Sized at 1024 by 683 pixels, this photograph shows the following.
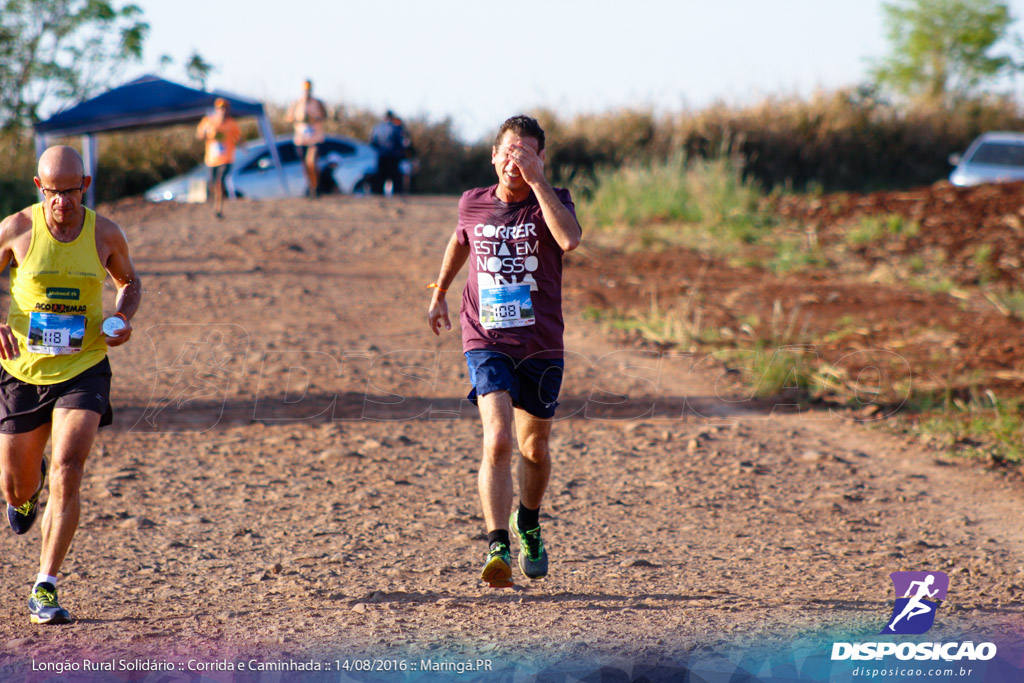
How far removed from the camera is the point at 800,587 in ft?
15.7

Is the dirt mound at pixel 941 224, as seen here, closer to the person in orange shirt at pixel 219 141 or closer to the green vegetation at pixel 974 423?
the green vegetation at pixel 974 423

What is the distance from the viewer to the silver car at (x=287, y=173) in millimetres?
19156

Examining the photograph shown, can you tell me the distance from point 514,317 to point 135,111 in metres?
14.1

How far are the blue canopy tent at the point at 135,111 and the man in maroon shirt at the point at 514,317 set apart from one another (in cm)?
1354

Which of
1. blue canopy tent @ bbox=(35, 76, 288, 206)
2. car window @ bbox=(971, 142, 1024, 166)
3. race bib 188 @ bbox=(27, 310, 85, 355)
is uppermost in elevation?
blue canopy tent @ bbox=(35, 76, 288, 206)

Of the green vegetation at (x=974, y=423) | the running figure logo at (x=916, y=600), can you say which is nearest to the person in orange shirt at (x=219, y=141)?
the green vegetation at (x=974, y=423)

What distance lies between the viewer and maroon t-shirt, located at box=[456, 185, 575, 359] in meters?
4.31

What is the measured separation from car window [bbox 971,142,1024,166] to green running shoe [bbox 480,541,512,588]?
58.2 ft

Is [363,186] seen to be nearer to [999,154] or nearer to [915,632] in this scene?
[999,154]

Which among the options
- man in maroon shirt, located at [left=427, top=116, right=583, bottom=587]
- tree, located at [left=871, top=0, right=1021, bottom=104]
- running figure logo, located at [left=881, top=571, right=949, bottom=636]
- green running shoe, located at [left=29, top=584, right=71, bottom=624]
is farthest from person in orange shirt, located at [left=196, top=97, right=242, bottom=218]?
tree, located at [left=871, top=0, right=1021, bottom=104]

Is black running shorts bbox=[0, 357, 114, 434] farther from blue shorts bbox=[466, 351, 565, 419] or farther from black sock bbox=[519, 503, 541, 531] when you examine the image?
black sock bbox=[519, 503, 541, 531]

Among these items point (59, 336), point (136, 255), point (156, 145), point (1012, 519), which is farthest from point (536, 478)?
point (156, 145)

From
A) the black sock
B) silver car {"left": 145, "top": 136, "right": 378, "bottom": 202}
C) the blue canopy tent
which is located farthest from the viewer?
silver car {"left": 145, "top": 136, "right": 378, "bottom": 202}

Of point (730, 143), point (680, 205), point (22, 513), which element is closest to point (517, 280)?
point (22, 513)
